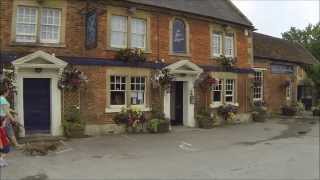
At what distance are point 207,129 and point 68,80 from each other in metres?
7.20

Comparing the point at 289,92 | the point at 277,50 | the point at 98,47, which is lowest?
the point at 289,92

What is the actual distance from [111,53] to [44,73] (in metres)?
2.88

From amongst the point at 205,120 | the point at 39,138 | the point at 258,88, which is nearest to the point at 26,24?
the point at 39,138

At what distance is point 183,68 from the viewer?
69.5 feet

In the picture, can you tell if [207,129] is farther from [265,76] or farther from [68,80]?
[265,76]

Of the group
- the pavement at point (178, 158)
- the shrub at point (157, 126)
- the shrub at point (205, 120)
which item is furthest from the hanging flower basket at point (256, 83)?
the shrub at point (157, 126)

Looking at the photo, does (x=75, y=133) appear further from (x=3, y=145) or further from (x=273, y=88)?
(x=273, y=88)

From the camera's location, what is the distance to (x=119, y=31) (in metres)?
19.3

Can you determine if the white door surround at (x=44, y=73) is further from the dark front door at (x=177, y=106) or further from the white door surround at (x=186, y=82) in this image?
the dark front door at (x=177, y=106)

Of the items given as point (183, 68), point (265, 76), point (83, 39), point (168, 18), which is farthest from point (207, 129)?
point (265, 76)

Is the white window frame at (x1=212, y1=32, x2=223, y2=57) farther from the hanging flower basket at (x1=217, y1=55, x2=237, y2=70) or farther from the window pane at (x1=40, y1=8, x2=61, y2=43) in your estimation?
the window pane at (x1=40, y1=8, x2=61, y2=43)

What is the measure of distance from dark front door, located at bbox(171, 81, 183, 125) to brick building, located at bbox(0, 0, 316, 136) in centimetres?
5

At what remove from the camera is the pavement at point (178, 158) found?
37.0 ft

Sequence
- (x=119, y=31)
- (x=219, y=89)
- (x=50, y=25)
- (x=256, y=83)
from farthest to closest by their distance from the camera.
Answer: (x=256, y=83), (x=219, y=89), (x=119, y=31), (x=50, y=25)
